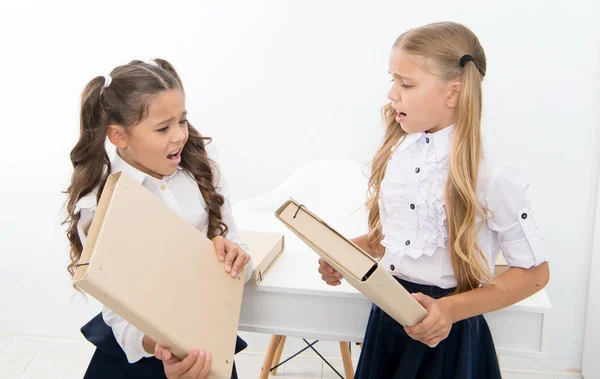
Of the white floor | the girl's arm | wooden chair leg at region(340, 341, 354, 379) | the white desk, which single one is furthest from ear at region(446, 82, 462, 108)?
the white floor

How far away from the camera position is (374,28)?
2.01 m

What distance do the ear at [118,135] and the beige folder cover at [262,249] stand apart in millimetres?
341

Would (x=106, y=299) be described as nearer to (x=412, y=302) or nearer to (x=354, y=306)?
(x=412, y=302)

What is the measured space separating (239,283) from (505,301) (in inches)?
18.2

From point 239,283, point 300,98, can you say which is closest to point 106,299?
point 239,283

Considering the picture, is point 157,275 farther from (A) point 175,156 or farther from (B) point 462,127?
(B) point 462,127

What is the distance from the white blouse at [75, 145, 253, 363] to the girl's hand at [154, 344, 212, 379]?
0.59 ft

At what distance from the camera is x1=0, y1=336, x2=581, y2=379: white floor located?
2.20 meters

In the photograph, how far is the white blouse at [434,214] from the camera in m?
1.03

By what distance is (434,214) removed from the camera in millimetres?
1108

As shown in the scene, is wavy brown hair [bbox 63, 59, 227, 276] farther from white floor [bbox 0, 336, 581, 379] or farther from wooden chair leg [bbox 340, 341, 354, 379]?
white floor [bbox 0, 336, 581, 379]

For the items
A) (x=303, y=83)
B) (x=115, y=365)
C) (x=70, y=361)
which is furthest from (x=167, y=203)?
(x=70, y=361)

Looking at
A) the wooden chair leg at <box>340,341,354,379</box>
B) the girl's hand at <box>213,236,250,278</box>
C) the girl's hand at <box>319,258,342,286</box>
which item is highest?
the girl's hand at <box>213,236,250,278</box>

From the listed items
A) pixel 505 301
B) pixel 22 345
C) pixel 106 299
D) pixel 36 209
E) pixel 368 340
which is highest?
pixel 106 299
